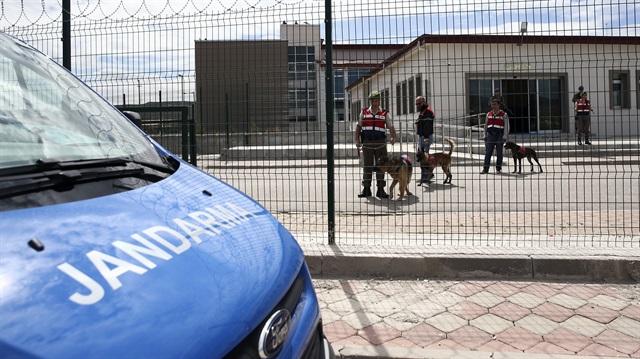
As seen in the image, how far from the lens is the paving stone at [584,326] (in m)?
3.68

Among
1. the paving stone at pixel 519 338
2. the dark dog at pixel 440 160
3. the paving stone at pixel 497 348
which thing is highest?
the dark dog at pixel 440 160

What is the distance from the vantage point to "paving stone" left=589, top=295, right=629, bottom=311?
4.13 metres

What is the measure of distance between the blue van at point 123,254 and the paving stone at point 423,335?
158 cm

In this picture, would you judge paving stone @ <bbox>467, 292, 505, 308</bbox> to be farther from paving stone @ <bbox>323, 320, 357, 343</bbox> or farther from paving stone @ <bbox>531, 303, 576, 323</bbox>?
paving stone @ <bbox>323, 320, 357, 343</bbox>

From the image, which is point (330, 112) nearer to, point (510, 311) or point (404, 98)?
point (404, 98)

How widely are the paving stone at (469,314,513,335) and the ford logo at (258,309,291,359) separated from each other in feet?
8.03

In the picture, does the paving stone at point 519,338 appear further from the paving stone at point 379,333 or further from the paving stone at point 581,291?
the paving stone at point 581,291

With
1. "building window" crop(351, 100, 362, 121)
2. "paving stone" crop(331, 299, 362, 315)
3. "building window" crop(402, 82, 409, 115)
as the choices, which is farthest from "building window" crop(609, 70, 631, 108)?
"paving stone" crop(331, 299, 362, 315)

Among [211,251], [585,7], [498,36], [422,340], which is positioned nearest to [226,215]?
[211,251]

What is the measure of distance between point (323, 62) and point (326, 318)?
2.86 metres

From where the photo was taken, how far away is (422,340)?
11.8ft

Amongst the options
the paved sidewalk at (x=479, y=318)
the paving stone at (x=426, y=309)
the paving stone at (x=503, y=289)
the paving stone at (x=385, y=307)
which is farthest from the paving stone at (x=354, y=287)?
the paving stone at (x=503, y=289)

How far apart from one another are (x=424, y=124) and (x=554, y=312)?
13.3 ft

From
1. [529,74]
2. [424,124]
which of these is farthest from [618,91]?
[424,124]
